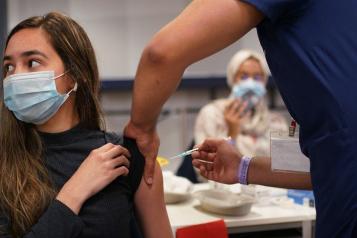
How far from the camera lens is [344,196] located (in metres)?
0.89

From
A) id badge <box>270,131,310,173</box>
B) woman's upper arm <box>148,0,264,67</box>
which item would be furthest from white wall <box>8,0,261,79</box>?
woman's upper arm <box>148,0,264,67</box>

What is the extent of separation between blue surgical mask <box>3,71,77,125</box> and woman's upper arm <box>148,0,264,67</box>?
52 centimetres

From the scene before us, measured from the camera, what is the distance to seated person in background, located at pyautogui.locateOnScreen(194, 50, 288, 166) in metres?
3.07

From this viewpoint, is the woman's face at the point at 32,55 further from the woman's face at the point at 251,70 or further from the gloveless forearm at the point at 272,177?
the woman's face at the point at 251,70

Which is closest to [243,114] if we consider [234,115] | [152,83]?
[234,115]

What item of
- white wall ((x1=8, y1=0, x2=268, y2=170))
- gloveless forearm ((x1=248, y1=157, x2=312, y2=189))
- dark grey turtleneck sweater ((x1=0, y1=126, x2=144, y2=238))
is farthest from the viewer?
white wall ((x1=8, y1=0, x2=268, y2=170))

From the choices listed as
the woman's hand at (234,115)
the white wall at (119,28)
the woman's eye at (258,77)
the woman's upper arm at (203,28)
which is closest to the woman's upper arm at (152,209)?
the woman's upper arm at (203,28)

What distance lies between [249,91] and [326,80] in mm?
2220

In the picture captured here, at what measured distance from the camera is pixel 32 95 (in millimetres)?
1301

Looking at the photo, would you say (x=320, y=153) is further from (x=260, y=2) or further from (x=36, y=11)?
(x=36, y=11)

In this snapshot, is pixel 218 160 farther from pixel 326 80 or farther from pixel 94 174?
pixel 326 80

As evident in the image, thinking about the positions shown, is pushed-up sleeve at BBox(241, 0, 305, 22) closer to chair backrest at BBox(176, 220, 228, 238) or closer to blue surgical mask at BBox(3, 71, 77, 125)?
blue surgical mask at BBox(3, 71, 77, 125)

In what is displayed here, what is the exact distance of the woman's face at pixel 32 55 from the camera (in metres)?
1.29

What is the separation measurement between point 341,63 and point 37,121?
34.3 inches
